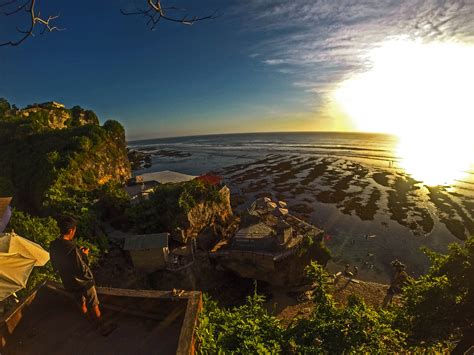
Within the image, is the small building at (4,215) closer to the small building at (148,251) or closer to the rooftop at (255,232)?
the small building at (148,251)

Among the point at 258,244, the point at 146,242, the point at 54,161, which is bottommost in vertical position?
the point at 258,244

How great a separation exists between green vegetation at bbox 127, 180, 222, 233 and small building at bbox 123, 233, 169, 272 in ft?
8.51

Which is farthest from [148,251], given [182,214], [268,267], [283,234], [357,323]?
[357,323]

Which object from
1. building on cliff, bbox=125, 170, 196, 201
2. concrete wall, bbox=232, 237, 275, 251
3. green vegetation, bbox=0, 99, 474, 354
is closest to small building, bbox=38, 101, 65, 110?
green vegetation, bbox=0, 99, 474, 354

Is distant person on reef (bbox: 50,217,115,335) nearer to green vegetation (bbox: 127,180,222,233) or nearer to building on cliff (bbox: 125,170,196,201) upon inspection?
green vegetation (bbox: 127,180,222,233)

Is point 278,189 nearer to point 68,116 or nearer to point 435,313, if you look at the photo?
point 435,313

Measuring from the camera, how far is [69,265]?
4.43 metres

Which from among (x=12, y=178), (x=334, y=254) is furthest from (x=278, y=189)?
(x=12, y=178)

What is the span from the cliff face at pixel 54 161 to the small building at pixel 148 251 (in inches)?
273

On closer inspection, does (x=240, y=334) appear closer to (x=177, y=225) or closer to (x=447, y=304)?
(x=447, y=304)

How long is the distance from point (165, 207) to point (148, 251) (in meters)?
4.59

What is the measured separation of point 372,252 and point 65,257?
83.4 ft

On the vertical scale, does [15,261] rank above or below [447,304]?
above

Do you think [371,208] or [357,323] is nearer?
[357,323]
